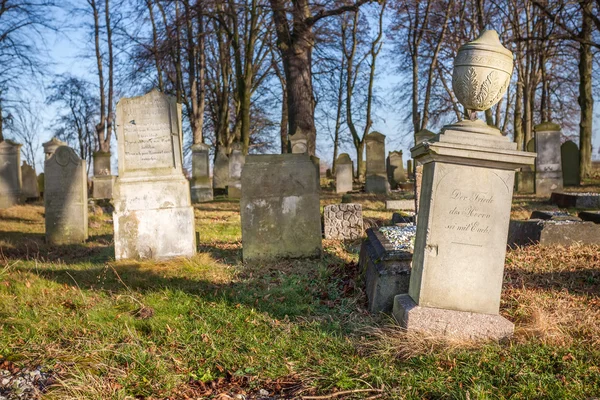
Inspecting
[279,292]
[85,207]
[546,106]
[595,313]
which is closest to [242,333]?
[279,292]

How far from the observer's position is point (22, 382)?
3273 mm

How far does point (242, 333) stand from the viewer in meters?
4.16

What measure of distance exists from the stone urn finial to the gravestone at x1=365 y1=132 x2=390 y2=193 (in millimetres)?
14429

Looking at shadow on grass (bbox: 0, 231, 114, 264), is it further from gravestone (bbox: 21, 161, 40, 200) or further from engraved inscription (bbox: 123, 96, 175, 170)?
gravestone (bbox: 21, 161, 40, 200)

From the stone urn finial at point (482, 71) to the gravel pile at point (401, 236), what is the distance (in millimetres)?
1775

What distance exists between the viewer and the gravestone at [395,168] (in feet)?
70.3

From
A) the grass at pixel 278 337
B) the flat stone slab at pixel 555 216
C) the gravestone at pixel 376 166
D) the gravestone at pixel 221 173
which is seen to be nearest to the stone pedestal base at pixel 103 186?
the gravestone at pixel 221 173

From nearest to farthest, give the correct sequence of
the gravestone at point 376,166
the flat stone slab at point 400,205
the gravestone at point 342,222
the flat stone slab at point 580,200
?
the gravestone at point 342,222 < the flat stone slab at point 580,200 < the flat stone slab at point 400,205 < the gravestone at point 376,166

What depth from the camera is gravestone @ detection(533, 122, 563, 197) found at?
50.1 ft

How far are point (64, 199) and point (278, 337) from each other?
7764 mm

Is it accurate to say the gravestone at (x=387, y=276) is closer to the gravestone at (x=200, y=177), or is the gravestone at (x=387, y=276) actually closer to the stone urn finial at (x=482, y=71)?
the stone urn finial at (x=482, y=71)

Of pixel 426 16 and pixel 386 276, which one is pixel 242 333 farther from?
pixel 426 16

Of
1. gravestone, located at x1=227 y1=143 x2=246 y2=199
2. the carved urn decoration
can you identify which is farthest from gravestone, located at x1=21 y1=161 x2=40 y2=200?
the carved urn decoration

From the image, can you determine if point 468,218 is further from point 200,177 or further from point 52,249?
point 200,177
